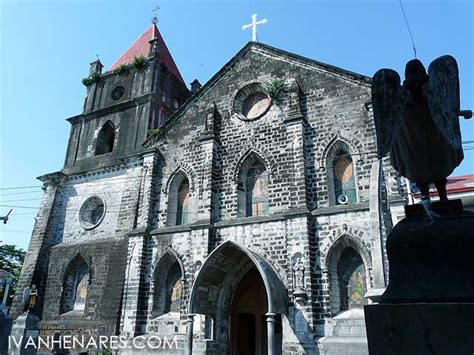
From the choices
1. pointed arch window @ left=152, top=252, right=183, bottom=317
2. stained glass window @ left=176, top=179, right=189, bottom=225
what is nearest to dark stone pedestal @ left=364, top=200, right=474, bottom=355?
pointed arch window @ left=152, top=252, right=183, bottom=317

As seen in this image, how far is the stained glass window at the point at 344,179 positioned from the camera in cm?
1170

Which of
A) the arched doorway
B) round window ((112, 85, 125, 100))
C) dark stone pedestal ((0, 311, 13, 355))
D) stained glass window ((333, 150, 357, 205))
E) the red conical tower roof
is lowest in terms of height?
dark stone pedestal ((0, 311, 13, 355))

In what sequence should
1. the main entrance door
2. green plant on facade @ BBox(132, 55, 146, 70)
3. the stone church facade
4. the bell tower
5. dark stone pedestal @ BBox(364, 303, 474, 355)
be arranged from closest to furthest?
1. dark stone pedestal @ BBox(364, 303, 474, 355)
2. the stone church facade
3. the main entrance door
4. the bell tower
5. green plant on facade @ BBox(132, 55, 146, 70)

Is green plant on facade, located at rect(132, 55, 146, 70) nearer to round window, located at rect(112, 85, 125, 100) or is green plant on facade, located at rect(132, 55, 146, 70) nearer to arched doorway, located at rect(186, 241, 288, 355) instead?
round window, located at rect(112, 85, 125, 100)

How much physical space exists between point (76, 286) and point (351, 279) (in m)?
11.0

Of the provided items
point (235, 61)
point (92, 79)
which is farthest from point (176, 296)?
A: point (92, 79)

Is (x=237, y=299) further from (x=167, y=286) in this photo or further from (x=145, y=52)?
(x=145, y=52)

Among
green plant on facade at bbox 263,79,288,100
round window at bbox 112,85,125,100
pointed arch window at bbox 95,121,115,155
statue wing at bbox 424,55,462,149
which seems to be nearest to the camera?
statue wing at bbox 424,55,462,149

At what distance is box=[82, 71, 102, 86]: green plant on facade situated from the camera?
21.2 m

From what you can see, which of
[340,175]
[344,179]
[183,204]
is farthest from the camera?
[183,204]

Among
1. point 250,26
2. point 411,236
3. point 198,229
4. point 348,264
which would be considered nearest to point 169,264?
point 198,229

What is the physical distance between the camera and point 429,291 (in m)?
3.15

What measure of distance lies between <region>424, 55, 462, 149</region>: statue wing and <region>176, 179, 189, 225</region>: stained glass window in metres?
11.3

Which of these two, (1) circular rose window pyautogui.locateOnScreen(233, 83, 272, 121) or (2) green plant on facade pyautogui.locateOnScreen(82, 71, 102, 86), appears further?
(2) green plant on facade pyautogui.locateOnScreen(82, 71, 102, 86)
